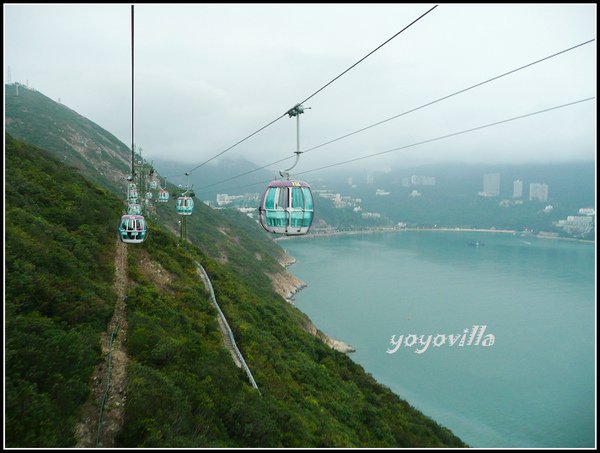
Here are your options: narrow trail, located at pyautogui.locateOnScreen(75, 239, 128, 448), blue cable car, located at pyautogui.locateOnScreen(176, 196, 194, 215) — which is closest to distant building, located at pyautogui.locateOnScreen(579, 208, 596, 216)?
blue cable car, located at pyautogui.locateOnScreen(176, 196, 194, 215)

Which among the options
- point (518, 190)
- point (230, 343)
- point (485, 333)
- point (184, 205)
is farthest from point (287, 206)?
point (518, 190)

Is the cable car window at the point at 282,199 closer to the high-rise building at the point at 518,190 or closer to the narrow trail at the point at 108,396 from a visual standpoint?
the narrow trail at the point at 108,396

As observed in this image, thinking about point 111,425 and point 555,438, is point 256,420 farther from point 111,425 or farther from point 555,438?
point 555,438

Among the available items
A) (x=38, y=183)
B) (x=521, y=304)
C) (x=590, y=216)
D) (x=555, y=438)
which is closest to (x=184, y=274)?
(x=38, y=183)

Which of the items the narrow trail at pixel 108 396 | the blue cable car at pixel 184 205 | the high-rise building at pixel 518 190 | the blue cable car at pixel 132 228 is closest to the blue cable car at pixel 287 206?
the blue cable car at pixel 132 228

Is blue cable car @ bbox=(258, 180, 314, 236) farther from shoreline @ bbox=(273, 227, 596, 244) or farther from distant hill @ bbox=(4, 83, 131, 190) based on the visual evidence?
shoreline @ bbox=(273, 227, 596, 244)
